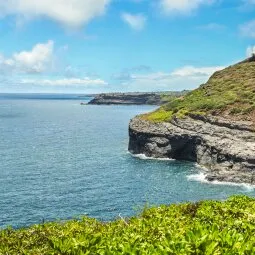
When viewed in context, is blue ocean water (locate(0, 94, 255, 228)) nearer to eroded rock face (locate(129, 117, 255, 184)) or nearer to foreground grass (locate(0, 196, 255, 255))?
eroded rock face (locate(129, 117, 255, 184))

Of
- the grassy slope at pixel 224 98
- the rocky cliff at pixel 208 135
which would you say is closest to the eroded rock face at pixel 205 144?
the rocky cliff at pixel 208 135

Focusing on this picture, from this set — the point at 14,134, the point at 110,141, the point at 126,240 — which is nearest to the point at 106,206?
the point at 126,240

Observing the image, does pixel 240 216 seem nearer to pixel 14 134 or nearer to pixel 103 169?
pixel 103 169

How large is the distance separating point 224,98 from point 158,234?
104226 millimetres

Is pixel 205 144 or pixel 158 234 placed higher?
pixel 158 234

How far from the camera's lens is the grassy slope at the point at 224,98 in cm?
11179

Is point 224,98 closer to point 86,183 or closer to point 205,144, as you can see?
point 205,144

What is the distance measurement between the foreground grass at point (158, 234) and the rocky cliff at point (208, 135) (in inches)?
2458

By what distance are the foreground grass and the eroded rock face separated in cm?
6244

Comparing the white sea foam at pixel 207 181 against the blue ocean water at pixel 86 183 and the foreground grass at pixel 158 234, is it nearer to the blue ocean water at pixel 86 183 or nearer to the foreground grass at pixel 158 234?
the blue ocean water at pixel 86 183

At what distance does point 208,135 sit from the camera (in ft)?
348

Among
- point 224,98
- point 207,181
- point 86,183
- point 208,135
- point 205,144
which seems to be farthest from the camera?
point 224,98

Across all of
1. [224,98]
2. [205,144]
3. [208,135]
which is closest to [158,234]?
[205,144]

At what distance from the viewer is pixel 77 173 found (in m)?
92.9
